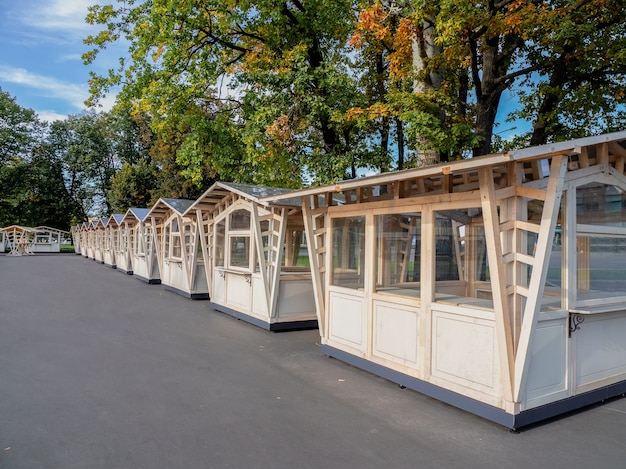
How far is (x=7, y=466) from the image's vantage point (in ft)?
10.9

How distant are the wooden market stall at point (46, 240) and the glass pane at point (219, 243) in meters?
35.3

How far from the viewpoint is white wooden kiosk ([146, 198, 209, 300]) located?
527 inches

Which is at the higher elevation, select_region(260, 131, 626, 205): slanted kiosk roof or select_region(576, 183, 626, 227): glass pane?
select_region(260, 131, 626, 205): slanted kiosk roof

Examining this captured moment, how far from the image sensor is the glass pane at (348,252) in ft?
20.5

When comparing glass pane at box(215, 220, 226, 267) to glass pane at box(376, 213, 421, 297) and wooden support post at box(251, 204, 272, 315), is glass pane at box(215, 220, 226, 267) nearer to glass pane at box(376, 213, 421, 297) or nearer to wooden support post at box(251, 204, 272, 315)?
wooden support post at box(251, 204, 272, 315)

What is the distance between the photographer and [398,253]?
5660 mm

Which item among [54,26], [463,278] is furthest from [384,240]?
[54,26]

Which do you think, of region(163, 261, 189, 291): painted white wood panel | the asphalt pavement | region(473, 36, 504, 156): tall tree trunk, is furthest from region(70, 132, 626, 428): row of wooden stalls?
region(163, 261, 189, 291): painted white wood panel

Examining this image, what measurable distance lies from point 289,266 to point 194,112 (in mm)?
7908

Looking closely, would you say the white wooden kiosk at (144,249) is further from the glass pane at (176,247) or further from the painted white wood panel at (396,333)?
the painted white wood panel at (396,333)

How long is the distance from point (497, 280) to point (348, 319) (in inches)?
107

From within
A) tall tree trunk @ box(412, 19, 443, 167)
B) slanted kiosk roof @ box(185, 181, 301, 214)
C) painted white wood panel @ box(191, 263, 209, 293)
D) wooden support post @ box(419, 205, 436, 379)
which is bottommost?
painted white wood panel @ box(191, 263, 209, 293)

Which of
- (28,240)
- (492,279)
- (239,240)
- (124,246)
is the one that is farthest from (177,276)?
(28,240)

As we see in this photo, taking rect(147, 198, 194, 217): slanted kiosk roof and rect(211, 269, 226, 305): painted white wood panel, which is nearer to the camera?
rect(211, 269, 226, 305): painted white wood panel
